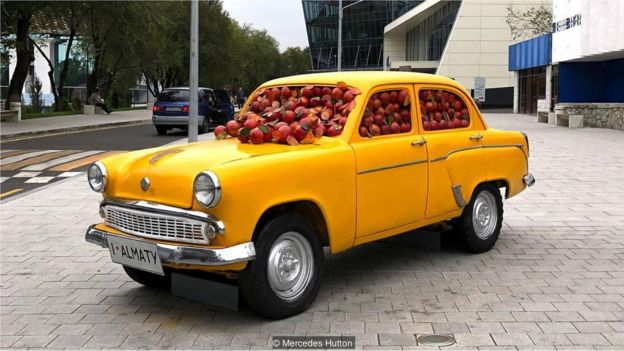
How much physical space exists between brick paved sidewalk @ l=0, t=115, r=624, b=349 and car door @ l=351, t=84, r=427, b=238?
0.60 meters

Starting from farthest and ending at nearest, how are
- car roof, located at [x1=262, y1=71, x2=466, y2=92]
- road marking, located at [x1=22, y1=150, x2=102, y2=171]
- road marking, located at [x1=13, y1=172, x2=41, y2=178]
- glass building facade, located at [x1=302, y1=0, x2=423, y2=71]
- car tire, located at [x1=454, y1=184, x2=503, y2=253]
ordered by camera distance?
1. glass building facade, located at [x1=302, y1=0, x2=423, y2=71]
2. road marking, located at [x1=22, y1=150, x2=102, y2=171]
3. road marking, located at [x1=13, y1=172, x2=41, y2=178]
4. car tire, located at [x1=454, y1=184, x2=503, y2=253]
5. car roof, located at [x1=262, y1=71, x2=466, y2=92]

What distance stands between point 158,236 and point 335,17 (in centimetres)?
8260

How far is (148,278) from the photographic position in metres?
5.36

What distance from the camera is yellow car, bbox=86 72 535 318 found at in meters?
4.25

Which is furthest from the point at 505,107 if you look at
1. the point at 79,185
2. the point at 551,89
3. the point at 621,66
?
the point at 79,185

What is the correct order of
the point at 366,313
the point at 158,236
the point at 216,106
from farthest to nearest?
the point at 216,106 < the point at 366,313 < the point at 158,236

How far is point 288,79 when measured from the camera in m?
6.04

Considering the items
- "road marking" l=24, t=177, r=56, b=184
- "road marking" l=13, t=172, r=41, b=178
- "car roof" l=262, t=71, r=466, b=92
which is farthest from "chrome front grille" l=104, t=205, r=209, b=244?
"road marking" l=13, t=172, r=41, b=178

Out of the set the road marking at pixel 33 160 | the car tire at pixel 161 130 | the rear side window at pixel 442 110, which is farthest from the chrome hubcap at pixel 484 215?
the car tire at pixel 161 130

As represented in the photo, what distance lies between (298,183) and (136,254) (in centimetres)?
121

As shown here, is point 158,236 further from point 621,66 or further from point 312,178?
point 621,66

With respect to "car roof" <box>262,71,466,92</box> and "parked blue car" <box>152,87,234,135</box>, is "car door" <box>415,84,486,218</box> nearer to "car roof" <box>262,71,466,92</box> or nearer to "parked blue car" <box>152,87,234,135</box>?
"car roof" <box>262,71,466,92</box>

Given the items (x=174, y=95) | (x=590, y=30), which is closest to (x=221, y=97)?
(x=174, y=95)

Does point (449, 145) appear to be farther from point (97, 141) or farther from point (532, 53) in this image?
point (532, 53)
